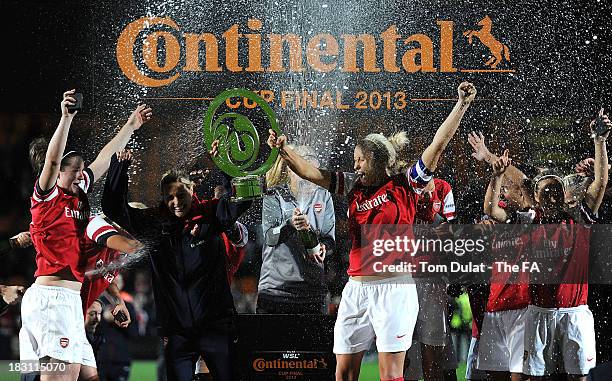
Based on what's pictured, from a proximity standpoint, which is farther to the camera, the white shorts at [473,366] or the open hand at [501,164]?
the white shorts at [473,366]

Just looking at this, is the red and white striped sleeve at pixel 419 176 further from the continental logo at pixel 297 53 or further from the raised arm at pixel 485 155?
the continental logo at pixel 297 53

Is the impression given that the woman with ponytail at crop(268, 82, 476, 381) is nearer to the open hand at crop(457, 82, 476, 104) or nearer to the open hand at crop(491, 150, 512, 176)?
the open hand at crop(457, 82, 476, 104)

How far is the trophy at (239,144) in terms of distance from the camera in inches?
150

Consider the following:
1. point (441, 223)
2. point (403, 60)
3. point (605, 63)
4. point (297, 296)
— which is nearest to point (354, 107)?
point (403, 60)

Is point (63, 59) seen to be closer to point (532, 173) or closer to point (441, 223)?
point (441, 223)

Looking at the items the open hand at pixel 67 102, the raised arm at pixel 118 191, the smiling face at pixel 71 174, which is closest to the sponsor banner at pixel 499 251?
the raised arm at pixel 118 191

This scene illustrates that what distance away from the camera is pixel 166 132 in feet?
12.7

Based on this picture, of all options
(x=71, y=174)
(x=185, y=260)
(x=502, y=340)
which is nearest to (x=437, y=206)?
(x=502, y=340)

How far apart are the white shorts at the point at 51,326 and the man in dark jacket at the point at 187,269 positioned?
15.5 inches

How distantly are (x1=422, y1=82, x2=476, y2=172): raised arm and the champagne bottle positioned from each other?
619mm

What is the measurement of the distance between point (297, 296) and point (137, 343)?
31.5 inches

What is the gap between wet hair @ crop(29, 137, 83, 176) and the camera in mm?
3857

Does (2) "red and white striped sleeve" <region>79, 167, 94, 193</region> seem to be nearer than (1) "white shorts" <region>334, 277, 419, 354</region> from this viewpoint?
No

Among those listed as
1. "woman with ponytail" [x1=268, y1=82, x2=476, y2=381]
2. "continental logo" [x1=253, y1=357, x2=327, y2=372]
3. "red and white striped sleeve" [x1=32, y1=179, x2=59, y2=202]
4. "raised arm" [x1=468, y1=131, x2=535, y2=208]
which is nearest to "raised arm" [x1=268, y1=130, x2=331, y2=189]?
"woman with ponytail" [x1=268, y1=82, x2=476, y2=381]
